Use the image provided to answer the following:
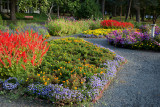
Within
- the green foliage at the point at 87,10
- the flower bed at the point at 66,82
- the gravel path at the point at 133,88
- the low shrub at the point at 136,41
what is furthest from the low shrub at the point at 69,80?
the green foliage at the point at 87,10

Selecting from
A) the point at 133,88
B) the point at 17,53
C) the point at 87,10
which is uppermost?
the point at 87,10

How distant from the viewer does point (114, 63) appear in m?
5.09

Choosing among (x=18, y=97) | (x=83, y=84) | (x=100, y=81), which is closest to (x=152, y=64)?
(x=100, y=81)

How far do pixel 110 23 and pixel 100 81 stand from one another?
1037cm

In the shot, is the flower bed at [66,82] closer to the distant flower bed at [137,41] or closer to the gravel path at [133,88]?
the gravel path at [133,88]

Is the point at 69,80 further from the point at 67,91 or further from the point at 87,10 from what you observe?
the point at 87,10

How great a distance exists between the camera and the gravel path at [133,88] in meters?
3.28

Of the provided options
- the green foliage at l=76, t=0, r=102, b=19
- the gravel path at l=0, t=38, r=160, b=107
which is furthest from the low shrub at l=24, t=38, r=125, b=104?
the green foliage at l=76, t=0, r=102, b=19

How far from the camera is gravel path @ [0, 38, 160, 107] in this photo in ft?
10.8

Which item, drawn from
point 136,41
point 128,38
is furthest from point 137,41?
point 128,38

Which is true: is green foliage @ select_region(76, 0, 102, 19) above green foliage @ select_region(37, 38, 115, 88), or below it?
above

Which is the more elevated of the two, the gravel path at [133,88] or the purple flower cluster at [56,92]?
the purple flower cluster at [56,92]

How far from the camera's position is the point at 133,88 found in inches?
157

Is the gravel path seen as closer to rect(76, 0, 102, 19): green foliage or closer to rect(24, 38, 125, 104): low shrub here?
rect(24, 38, 125, 104): low shrub
